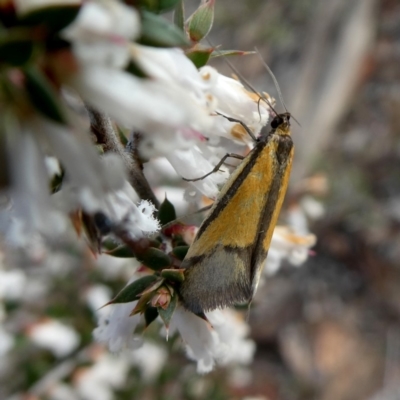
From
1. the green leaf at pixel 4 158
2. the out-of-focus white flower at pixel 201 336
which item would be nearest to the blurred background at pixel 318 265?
the out-of-focus white flower at pixel 201 336

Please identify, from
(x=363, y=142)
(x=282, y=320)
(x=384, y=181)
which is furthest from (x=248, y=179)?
(x=363, y=142)

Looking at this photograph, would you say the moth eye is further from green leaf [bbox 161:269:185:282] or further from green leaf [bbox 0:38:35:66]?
green leaf [bbox 0:38:35:66]

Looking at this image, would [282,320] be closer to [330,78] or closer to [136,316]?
[330,78]

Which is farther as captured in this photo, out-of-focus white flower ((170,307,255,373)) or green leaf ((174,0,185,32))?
out-of-focus white flower ((170,307,255,373))

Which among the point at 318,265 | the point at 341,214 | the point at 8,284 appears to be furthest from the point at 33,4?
the point at 318,265

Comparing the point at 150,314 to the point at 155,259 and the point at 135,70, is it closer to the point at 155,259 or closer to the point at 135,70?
the point at 155,259

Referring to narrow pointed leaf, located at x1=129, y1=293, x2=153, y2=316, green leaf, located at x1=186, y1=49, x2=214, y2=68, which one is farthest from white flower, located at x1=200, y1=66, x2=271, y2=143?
narrow pointed leaf, located at x1=129, y1=293, x2=153, y2=316

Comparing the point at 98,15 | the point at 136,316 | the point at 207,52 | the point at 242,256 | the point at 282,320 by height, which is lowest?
the point at 282,320
